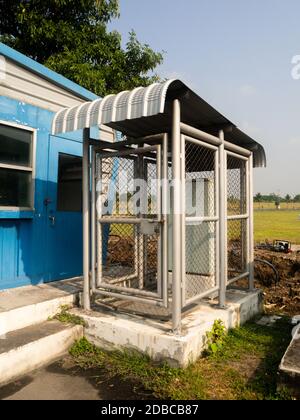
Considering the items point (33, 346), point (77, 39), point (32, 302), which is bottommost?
point (33, 346)

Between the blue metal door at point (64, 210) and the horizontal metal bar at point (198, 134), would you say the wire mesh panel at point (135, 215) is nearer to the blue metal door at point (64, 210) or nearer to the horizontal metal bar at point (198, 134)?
the horizontal metal bar at point (198, 134)

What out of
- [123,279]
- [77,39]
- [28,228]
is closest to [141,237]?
[123,279]

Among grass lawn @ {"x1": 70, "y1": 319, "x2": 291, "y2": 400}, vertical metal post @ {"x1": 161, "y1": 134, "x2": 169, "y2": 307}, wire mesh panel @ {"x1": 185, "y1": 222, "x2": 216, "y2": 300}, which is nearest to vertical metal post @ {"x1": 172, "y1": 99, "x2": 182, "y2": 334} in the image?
vertical metal post @ {"x1": 161, "y1": 134, "x2": 169, "y2": 307}

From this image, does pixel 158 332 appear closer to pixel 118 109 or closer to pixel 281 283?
pixel 118 109

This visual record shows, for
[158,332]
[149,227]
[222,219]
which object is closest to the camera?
[158,332]

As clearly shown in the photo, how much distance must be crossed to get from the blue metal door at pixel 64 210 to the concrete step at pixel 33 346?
1458mm

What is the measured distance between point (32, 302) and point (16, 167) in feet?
6.10

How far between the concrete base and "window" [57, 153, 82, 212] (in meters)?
1.99

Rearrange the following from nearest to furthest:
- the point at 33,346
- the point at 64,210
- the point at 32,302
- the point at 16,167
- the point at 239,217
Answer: the point at 33,346, the point at 32,302, the point at 16,167, the point at 239,217, the point at 64,210

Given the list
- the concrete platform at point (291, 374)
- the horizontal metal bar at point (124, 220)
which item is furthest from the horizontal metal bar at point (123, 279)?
the concrete platform at point (291, 374)

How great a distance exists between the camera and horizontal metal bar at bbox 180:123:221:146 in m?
3.48

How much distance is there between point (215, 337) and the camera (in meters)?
3.73
